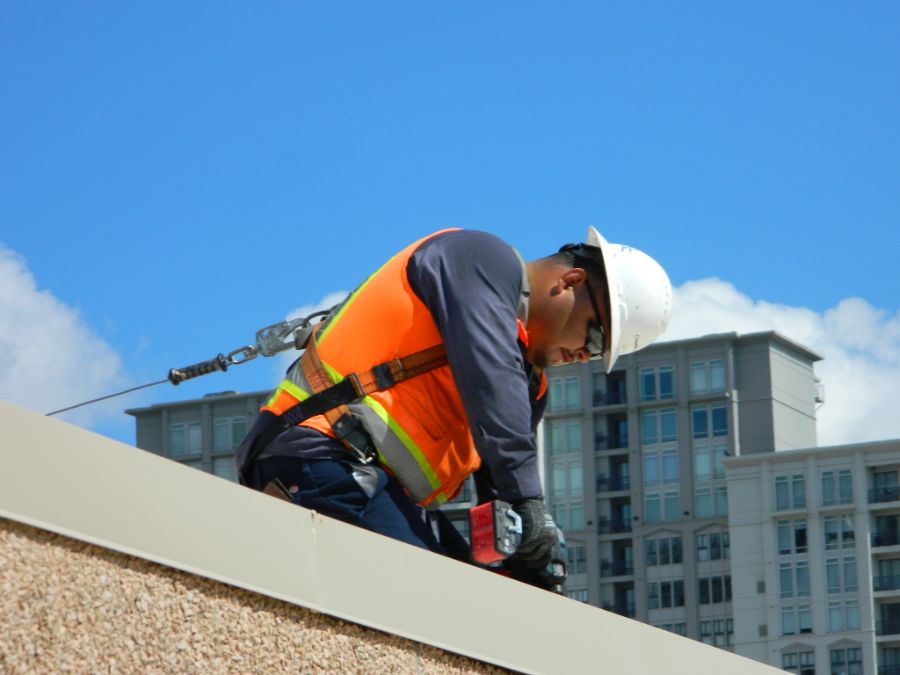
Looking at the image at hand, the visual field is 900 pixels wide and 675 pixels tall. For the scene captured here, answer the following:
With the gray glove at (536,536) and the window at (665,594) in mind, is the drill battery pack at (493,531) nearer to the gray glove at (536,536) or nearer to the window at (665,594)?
the gray glove at (536,536)

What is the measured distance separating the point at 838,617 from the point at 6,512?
3299 inches

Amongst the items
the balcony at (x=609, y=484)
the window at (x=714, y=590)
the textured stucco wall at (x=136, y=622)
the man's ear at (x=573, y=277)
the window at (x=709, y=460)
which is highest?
the window at (x=709, y=460)

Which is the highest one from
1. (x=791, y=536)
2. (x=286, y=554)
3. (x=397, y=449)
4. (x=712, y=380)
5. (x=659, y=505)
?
(x=712, y=380)

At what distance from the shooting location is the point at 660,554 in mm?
92125

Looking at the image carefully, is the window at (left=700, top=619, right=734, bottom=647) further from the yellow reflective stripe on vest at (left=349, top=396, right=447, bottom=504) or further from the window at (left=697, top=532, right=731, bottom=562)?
the yellow reflective stripe on vest at (left=349, top=396, right=447, bottom=504)

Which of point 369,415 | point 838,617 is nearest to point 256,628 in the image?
point 369,415

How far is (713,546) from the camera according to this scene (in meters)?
91.4

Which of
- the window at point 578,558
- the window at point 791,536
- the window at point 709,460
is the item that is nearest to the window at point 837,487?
the window at point 791,536

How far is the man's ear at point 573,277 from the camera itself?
529 cm

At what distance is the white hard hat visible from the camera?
5.41m

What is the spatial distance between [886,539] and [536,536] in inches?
3251

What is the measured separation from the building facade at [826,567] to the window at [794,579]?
0.05 meters

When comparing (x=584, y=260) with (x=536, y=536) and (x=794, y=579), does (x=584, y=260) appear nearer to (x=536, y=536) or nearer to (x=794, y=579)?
(x=536, y=536)

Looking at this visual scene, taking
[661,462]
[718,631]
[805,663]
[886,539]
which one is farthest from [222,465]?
[886,539]
